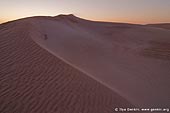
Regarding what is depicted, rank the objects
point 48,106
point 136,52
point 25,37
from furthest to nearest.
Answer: point 136,52 < point 25,37 < point 48,106

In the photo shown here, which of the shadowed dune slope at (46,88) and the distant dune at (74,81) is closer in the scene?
the shadowed dune slope at (46,88)

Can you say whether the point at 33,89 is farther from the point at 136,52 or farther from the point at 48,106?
the point at 136,52

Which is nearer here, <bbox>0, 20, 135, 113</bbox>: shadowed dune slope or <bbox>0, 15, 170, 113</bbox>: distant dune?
<bbox>0, 20, 135, 113</bbox>: shadowed dune slope

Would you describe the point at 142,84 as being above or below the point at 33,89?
below

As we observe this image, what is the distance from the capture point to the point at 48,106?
7.66m

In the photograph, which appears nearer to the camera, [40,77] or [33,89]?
[33,89]

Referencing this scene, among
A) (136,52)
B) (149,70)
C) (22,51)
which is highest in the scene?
(22,51)

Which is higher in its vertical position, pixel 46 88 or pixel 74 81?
pixel 46 88

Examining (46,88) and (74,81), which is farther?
(74,81)

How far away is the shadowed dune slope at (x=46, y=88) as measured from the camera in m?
7.69

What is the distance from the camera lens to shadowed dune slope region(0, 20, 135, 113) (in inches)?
303

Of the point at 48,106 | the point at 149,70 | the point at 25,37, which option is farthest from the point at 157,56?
the point at 48,106

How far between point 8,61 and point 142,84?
17.9 feet

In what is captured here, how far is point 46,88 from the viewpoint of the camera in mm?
8906
